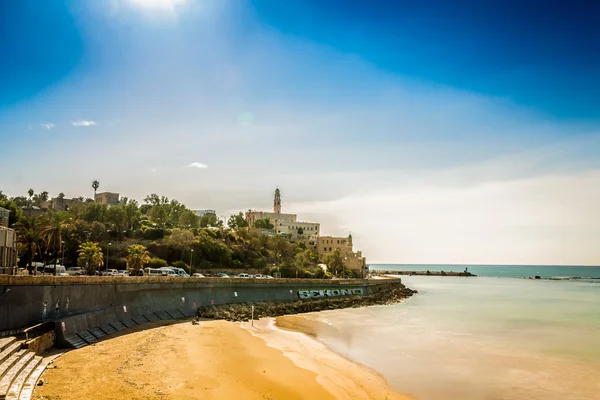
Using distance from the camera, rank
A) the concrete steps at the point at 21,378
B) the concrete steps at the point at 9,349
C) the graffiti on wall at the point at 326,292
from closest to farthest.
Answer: the concrete steps at the point at 21,378 → the concrete steps at the point at 9,349 → the graffiti on wall at the point at 326,292

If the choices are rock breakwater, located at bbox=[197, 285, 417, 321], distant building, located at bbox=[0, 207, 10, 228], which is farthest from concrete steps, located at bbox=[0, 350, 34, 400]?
rock breakwater, located at bbox=[197, 285, 417, 321]

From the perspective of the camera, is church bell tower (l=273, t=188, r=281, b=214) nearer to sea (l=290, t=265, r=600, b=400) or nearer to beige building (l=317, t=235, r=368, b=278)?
beige building (l=317, t=235, r=368, b=278)

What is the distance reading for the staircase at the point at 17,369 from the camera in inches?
612

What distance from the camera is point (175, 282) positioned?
146ft

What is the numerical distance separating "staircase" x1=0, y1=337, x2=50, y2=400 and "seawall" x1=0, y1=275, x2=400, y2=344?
3121 mm

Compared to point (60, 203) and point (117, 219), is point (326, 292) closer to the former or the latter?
point (117, 219)

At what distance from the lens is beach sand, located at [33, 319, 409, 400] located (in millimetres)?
19078

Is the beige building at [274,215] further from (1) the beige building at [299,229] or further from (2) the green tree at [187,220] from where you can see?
(2) the green tree at [187,220]

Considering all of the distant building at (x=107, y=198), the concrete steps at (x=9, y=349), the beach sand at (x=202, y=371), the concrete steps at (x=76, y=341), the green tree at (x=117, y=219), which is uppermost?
the distant building at (x=107, y=198)

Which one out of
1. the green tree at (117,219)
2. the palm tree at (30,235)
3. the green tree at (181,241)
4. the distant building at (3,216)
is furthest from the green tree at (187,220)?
the distant building at (3,216)

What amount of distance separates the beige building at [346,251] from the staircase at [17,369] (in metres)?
98.8

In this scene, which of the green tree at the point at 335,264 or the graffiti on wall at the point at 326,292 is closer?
the graffiti on wall at the point at 326,292

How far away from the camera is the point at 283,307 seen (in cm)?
5672

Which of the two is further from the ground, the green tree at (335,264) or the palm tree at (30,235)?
the palm tree at (30,235)
